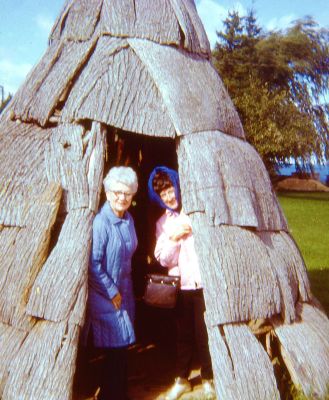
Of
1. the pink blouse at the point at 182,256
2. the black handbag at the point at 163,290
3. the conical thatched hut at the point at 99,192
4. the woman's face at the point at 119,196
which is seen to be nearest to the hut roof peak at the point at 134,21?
the conical thatched hut at the point at 99,192

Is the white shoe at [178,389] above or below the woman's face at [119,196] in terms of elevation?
below

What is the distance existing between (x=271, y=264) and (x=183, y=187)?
1048 millimetres

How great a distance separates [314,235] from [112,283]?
13.7m

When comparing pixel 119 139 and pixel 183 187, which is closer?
pixel 183 187

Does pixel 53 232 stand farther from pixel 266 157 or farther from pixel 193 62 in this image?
pixel 266 157

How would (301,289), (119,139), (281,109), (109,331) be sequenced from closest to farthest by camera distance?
(109,331) < (301,289) < (119,139) < (281,109)

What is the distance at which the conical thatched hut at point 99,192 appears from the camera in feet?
13.2

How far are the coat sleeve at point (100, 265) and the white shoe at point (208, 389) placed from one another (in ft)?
5.17

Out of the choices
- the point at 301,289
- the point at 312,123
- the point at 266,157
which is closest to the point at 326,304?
the point at 301,289

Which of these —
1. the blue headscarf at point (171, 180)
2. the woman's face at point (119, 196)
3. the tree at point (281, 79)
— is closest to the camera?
the woman's face at point (119, 196)

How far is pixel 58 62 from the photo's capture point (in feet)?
16.7

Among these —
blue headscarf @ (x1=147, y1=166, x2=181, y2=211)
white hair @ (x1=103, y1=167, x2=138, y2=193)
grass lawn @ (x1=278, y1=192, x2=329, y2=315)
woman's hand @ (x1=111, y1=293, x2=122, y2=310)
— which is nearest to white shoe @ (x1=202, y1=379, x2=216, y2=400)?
woman's hand @ (x1=111, y1=293, x2=122, y2=310)

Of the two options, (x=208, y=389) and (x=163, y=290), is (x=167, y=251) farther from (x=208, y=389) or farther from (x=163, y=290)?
(x=208, y=389)

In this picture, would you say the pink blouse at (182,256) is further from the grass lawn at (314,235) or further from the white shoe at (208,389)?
the grass lawn at (314,235)
